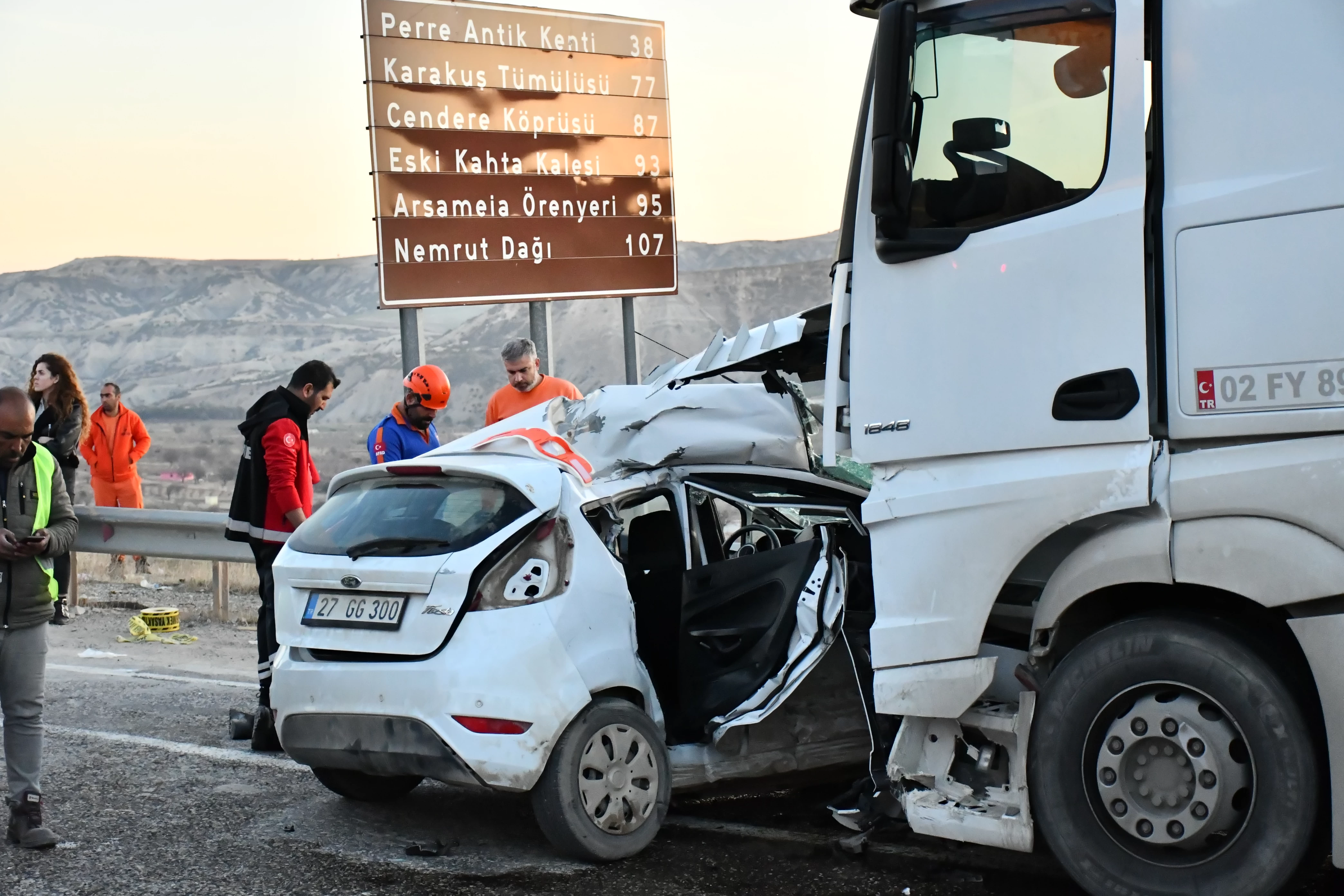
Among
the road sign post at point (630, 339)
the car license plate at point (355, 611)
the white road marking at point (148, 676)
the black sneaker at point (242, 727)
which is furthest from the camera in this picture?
the road sign post at point (630, 339)

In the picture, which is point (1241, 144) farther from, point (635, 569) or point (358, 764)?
point (358, 764)

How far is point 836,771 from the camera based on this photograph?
596 cm

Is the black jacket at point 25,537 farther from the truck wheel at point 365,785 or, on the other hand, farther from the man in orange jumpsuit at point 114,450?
the man in orange jumpsuit at point 114,450

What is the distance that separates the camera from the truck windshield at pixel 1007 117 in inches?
166

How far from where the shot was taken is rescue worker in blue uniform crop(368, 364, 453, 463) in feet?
25.5

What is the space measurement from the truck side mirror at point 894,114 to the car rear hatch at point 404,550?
1.76 metres

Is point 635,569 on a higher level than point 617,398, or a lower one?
lower

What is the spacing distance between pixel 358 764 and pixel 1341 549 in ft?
11.2

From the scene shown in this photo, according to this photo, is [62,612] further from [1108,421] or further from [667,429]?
[1108,421]

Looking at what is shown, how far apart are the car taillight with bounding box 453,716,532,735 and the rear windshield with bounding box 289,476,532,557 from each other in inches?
25.4

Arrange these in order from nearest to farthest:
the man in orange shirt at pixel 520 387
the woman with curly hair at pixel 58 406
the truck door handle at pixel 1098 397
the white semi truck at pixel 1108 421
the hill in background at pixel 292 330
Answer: the white semi truck at pixel 1108 421, the truck door handle at pixel 1098 397, the man in orange shirt at pixel 520 387, the woman with curly hair at pixel 58 406, the hill in background at pixel 292 330

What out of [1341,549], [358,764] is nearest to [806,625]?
[358,764]

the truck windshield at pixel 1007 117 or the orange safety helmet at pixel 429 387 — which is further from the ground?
the truck windshield at pixel 1007 117

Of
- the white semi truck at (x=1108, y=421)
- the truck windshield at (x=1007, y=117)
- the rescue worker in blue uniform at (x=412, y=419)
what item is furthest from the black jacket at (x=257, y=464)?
the truck windshield at (x=1007, y=117)
